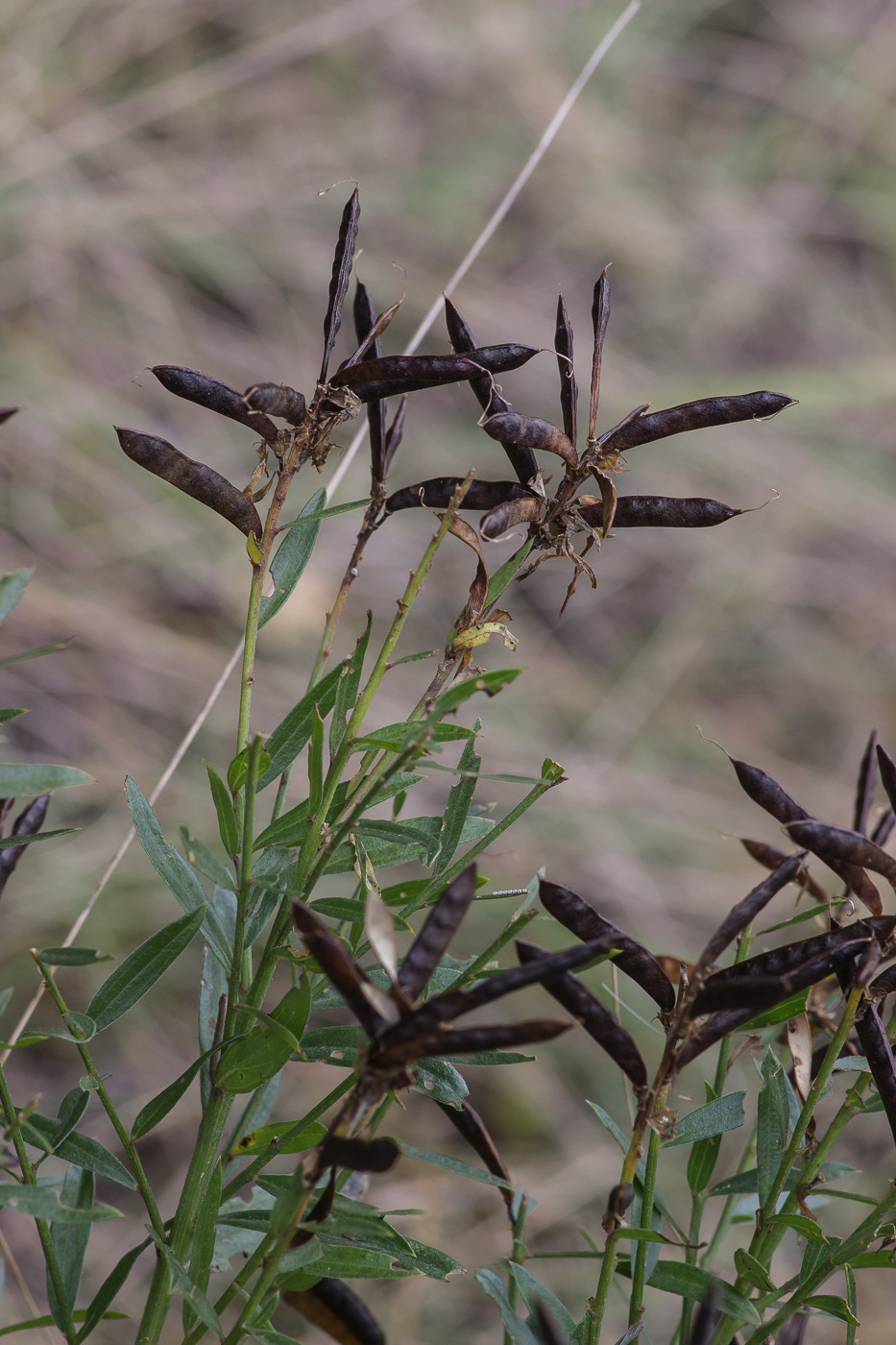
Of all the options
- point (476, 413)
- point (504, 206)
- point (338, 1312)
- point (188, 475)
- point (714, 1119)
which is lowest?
point (338, 1312)

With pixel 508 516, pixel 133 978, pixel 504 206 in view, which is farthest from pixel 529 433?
pixel 504 206

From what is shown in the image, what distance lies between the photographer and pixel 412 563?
2.10m

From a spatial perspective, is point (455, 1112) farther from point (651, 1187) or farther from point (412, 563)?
point (412, 563)

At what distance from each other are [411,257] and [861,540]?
3.54ft

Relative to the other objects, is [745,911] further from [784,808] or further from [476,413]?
[476,413]

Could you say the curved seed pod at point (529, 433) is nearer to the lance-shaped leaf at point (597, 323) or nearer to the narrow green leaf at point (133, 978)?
the lance-shaped leaf at point (597, 323)

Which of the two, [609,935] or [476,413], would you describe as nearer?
Answer: [609,935]

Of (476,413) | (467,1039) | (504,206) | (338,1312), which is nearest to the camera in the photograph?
(467,1039)

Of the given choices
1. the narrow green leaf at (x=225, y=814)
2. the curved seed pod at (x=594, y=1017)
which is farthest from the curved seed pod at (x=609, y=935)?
the narrow green leaf at (x=225, y=814)

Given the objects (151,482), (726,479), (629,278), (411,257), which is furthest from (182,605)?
(629,278)

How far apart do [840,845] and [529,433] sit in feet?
0.52

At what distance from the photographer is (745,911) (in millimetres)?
325

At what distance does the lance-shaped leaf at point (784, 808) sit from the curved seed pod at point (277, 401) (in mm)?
187

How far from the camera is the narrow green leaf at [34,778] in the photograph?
0.34 meters
